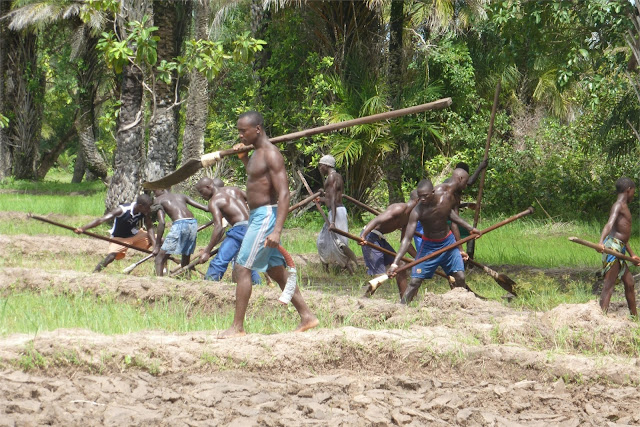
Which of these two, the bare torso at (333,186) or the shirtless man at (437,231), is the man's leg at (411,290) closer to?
the shirtless man at (437,231)

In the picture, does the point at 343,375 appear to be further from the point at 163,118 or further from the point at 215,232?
the point at 163,118

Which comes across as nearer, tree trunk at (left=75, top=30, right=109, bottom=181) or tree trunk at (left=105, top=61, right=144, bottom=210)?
tree trunk at (left=105, top=61, right=144, bottom=210)

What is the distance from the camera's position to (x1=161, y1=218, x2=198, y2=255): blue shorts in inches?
439

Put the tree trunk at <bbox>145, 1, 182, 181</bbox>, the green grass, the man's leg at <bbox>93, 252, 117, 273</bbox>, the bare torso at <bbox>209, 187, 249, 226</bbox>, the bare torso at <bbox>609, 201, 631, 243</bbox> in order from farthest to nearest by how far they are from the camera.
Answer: the tree trunk at <bbox>145, 1, 182, 181</bbox>
the man's leg at <bbox>93, 252, 117, 273</bbox>
the bare torso at <bbox>209, 187, 249, 226</bbox>
the bare torso at <bbox>609, 201, 631, 243</bbox>
the green grass

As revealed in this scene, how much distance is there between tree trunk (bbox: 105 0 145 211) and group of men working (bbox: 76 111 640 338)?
4292mm

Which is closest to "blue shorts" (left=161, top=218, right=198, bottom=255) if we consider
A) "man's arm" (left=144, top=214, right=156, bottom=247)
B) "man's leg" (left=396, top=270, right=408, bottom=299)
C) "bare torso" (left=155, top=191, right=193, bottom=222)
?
"bare torso" (left=155, top=191, right=193, bottom=222)

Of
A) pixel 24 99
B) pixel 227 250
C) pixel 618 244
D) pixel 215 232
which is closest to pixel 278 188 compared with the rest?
pixel 215 232

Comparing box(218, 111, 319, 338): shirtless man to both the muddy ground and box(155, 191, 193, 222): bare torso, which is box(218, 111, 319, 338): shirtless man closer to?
the muddy ground

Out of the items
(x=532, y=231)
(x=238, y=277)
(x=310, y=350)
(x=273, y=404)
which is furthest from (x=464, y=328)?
(x=532, y=231)

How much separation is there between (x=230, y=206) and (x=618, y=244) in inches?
179

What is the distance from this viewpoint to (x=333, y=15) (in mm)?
18516

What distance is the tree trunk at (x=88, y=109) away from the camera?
27611 millimetres

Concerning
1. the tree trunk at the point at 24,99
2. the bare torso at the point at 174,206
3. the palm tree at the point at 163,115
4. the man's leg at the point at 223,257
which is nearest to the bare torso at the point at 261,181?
the man's leg at the point at 223,257

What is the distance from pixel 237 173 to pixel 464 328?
13425mm
